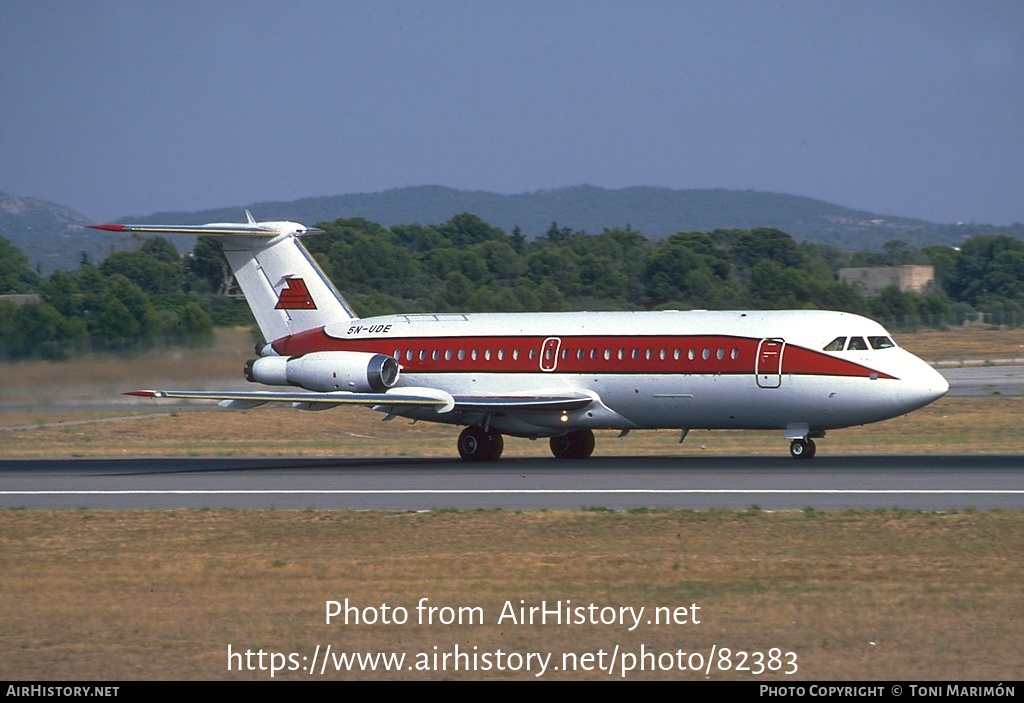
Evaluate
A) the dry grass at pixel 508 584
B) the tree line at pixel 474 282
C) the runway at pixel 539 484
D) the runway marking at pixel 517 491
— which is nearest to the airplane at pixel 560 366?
the runway at pixel 539 484

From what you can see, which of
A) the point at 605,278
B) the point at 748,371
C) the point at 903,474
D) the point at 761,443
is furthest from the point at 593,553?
the point at 605,278

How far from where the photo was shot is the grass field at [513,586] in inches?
528

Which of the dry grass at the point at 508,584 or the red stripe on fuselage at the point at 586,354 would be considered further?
the red stripe on fuselage at the point at 586,354

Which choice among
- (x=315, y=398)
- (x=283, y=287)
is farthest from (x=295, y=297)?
(x=315, y=398)

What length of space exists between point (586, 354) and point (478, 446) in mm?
3622

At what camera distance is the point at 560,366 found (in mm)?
34844

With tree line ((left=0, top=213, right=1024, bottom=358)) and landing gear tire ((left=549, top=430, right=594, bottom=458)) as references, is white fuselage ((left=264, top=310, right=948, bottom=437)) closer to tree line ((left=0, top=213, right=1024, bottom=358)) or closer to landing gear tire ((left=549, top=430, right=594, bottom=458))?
landing gear tire ((left=549, top=430, right=594, bottom=458))

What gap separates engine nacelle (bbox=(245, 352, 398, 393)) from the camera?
36219 mm

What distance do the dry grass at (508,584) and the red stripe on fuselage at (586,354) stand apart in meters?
10.3

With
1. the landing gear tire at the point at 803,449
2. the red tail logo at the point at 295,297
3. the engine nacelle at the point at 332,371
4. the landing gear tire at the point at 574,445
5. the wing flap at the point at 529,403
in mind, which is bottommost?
the landing gear tire at the point at 574,445

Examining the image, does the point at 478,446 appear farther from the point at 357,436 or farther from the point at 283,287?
the point at 357,436

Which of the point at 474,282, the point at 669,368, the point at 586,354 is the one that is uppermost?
the point at 474,282

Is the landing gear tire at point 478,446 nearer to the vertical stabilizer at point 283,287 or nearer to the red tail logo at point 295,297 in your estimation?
the vertical stabilizer at point 283,287

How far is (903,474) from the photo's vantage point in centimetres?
2848
